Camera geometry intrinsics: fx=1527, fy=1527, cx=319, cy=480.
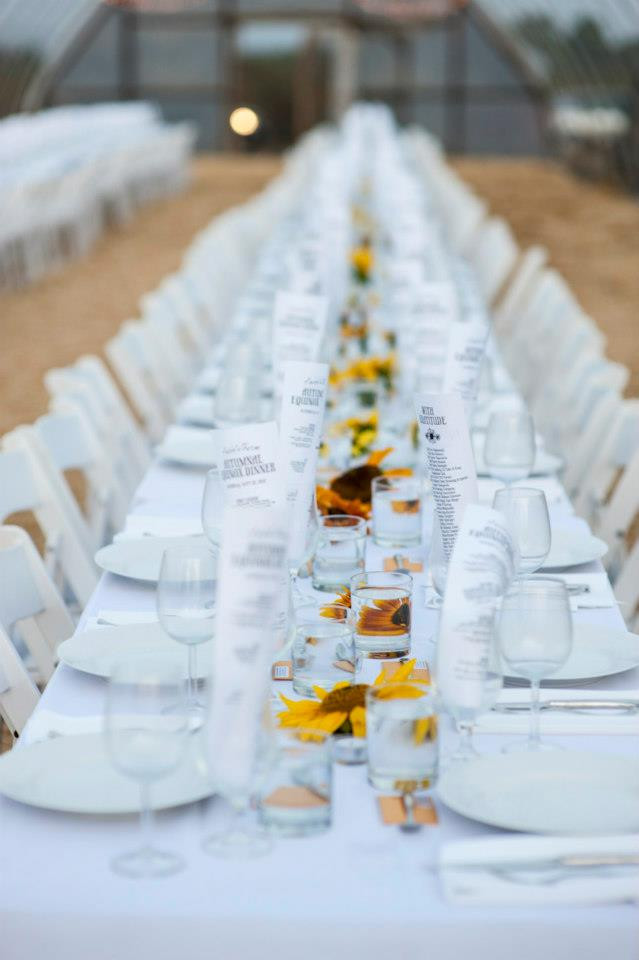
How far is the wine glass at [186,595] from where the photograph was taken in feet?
6.43

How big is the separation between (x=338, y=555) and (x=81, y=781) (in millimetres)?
935

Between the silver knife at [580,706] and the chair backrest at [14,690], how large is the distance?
0.90 m

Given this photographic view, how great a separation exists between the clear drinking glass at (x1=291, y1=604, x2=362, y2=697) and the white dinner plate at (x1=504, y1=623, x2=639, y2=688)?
0.76ft

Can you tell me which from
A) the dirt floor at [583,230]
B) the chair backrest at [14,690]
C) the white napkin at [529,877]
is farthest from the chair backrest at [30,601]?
the dirt floor at [583,230]

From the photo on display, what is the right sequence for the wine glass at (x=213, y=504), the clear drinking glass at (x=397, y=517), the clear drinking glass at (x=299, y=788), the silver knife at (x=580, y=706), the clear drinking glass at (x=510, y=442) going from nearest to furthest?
the clear drinking glass at (x=299, y=788), the silver knife at (x=580, y=706), the wine glass at (x=213, y=504), the clear drinking glass at (x=397, y=517), the clear drinking glass at (x=510, y=442)

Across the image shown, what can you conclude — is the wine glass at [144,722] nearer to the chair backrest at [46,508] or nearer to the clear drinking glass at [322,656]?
the clear drinking glass at [322,656]

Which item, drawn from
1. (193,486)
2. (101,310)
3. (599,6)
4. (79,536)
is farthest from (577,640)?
(599,6)

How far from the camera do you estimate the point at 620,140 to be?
18.6 m

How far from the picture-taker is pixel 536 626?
1.85 meters

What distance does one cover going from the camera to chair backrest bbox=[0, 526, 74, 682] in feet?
9.13

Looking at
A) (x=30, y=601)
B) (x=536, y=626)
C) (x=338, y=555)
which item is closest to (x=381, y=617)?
(x=338, y=555)

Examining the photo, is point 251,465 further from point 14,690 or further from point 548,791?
point 14,690

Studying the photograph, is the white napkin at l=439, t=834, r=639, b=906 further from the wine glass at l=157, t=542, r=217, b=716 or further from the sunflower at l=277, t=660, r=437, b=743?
the wine glass at l=157, t=542, r=217, b=716

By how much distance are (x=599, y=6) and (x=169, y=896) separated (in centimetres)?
2008
